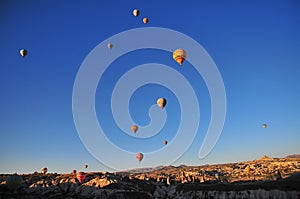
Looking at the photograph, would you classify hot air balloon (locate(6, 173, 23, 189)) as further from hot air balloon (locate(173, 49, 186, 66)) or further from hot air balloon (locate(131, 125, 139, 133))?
hot air balloon (locate(173, 49, 186, 66))

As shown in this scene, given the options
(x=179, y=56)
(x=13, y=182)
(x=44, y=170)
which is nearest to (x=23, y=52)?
(x=13, y=182)

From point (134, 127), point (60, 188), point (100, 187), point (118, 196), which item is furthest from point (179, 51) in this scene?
point (60, 188)

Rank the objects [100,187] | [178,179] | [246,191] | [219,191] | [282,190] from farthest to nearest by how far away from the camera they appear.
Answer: [178,179] → [100,187] → [219,191] → [246,191] → [282,190]

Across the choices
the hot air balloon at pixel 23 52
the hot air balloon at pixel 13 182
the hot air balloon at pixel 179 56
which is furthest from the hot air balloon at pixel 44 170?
the hot air balloon at pixel 179 56

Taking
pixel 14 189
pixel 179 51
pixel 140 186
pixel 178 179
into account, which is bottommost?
pixel 14 189

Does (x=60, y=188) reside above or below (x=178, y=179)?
below

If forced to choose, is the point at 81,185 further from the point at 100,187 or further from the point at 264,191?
the point at 264,191

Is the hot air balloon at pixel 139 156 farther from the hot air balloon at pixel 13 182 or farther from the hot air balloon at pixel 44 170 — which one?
the hot air balloon at pixel 44 170

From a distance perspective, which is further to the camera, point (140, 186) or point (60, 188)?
point (140, 186)

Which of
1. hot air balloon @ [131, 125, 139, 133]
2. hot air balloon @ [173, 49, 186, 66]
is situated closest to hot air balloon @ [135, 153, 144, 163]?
hot air balloon @ [131, 125, 139, 133]
